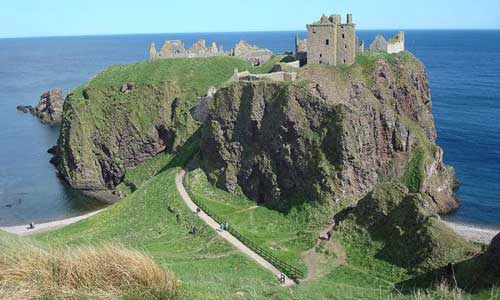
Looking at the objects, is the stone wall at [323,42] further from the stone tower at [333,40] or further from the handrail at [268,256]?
the handrail at [268,256]

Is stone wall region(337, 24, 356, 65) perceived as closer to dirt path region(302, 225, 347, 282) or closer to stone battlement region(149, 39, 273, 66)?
dirt path region(302, 225, 347, 282)

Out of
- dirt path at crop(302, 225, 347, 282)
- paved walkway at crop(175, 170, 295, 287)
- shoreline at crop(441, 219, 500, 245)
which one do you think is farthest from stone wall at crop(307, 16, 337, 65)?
dirt path at crop(302, 225, 347, 282)

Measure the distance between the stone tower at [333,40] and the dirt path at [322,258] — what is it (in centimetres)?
2593

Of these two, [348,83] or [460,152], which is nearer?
[348,83]

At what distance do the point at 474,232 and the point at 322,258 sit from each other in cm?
2334

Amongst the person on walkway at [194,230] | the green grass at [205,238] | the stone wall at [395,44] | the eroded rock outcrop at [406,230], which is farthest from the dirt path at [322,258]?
the stone wall at [395,44]

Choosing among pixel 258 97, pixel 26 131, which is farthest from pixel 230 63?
pixel 26 131

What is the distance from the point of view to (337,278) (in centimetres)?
3994

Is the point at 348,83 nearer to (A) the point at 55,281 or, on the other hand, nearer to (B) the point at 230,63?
(B) the point at 230,63

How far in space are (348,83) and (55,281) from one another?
4975 cm

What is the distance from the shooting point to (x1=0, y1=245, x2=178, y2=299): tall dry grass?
14.4 metres

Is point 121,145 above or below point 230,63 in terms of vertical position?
below

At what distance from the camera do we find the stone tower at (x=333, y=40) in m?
63.2

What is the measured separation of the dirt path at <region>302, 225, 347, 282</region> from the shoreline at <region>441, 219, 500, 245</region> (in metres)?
17.3
